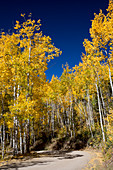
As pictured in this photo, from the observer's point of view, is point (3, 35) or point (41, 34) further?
point (3, 35)

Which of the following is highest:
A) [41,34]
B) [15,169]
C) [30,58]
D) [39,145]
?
[41,34]

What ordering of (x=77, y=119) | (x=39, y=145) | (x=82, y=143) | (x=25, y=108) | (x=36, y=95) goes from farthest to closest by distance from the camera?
(x=77, y=119) → (x=39, y=145) → (x=82, y=143) → (x=36, y=95) → (x=25, y=108)

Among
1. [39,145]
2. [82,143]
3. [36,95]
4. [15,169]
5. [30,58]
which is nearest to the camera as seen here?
[15,169]

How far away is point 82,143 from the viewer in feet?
59.9

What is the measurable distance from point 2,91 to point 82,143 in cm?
1356

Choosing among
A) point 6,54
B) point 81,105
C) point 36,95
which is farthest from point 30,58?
point 81,105

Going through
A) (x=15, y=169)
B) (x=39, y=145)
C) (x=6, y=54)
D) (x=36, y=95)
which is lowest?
(x=39, y=145)

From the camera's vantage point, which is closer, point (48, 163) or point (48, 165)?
point (48, 165)

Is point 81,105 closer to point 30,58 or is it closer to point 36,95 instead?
point 36,95

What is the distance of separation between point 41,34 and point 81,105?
767 inches

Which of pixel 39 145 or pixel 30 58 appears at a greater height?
pixel 30 58

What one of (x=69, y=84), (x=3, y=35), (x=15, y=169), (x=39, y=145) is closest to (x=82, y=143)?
(x=39, y=145)

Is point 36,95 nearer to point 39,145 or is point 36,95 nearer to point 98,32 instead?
point 98,32

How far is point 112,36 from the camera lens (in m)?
7.78
